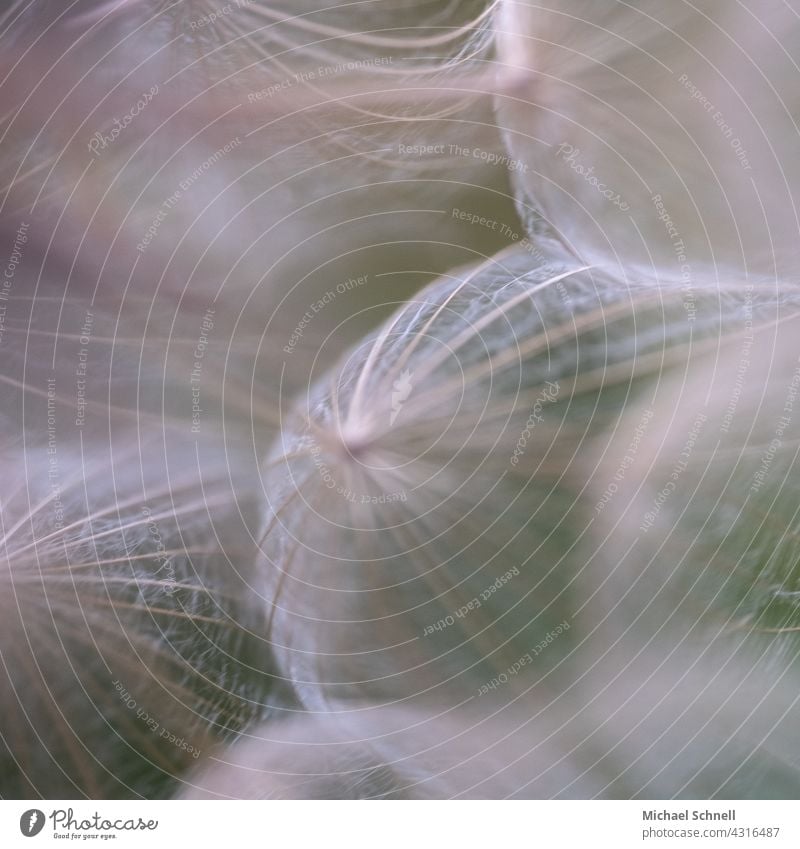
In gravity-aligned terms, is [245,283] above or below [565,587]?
above

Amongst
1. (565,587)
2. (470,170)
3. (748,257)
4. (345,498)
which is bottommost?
(565,587)

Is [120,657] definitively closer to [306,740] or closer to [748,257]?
[306,740]

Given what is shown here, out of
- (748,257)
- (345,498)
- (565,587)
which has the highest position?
(748,257)

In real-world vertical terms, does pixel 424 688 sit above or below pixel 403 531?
below

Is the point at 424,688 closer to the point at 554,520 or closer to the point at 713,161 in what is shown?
the point at 554,520
